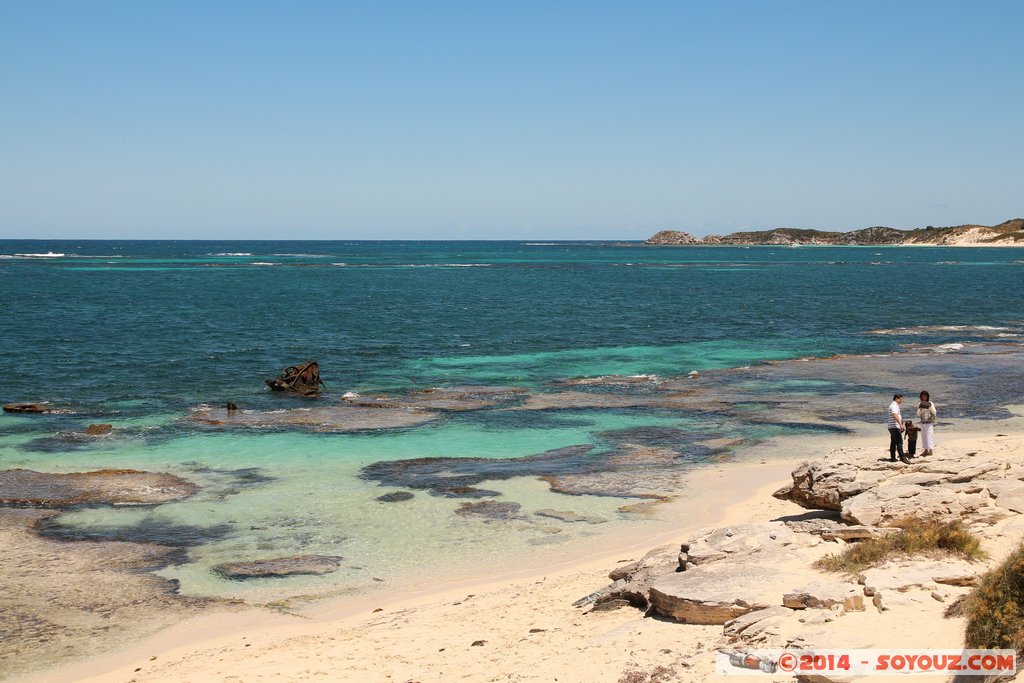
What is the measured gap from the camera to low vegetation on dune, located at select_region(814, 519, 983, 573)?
41.7 ft

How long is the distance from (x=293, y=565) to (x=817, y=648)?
10.9 metres

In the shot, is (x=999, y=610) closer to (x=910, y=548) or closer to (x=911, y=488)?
(x=910, y=548)

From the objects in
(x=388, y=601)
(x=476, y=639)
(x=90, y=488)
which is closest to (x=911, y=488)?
(x=476, y=639)

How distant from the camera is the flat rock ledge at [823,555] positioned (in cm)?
1157

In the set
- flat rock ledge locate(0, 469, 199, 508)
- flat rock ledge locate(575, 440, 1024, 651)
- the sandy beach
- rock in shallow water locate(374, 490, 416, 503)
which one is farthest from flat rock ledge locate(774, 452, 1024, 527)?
flat rock ledge locate(0, 469, 199, 508)

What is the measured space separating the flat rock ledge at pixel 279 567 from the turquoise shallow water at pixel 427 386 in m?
0.33

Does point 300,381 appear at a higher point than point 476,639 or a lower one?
higher

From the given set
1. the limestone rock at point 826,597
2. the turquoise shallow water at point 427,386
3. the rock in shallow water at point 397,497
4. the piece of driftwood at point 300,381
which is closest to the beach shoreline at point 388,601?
the turquoise shallow water at point 427,386

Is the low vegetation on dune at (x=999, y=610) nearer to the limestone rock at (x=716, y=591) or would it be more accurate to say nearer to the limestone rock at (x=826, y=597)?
the limestone rock at (x=826, y=597)

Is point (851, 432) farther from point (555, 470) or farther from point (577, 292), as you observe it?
point (577, 292)

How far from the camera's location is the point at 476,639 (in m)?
13.6

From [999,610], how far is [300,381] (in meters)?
29.9

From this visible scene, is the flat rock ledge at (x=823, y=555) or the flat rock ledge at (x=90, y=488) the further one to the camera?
the flat rock ledge at (x=90, y=488)

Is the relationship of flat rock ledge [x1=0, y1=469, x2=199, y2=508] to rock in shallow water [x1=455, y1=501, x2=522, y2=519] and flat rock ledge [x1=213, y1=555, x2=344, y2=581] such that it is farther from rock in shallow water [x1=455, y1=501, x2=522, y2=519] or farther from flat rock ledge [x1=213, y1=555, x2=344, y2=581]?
rock in shallow water [x1=455, y1=501, x2=522, y2=519]
